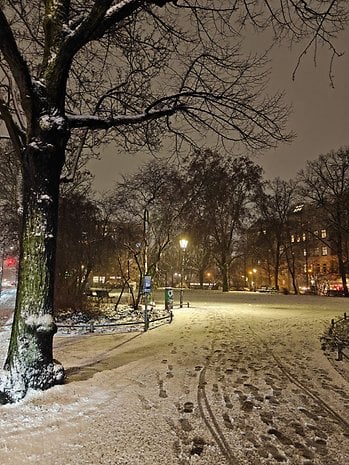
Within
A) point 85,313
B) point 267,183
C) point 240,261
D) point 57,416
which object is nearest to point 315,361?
point 57,416

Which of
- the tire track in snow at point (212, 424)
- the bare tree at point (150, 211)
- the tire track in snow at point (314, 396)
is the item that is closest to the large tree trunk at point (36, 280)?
the tire track in snow at point (212, 424)

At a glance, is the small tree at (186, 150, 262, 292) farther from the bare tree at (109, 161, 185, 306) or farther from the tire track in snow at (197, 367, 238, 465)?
the tire track in snow at (197, 367, 238, 465)

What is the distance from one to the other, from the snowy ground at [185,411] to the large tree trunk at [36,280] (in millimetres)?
392

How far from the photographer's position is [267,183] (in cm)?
4259

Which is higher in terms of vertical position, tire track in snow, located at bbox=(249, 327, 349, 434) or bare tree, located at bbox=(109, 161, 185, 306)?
bare tree, located at bbox=(109, 161, 185, 306)

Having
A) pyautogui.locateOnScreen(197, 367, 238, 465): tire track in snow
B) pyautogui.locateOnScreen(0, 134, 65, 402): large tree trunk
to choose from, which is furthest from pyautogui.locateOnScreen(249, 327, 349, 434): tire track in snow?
pyautogui.locateOnScreen(0, 134, 65, 402): large tree trunk

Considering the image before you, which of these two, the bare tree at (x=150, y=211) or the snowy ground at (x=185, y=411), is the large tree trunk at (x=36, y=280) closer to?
the snowy ground at (x=185, y=411)

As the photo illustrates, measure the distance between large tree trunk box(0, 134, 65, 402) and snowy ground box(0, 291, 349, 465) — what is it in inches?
15.5

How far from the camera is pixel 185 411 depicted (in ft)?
15.6

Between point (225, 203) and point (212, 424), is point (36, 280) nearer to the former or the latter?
point (212, 424)

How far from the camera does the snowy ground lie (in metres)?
3.64

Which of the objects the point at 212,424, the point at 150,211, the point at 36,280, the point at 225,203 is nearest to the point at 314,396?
the point at 212,424

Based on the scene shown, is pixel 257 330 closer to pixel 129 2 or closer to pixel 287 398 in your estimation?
pixel 287 398

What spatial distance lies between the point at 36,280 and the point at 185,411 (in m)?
2.84
